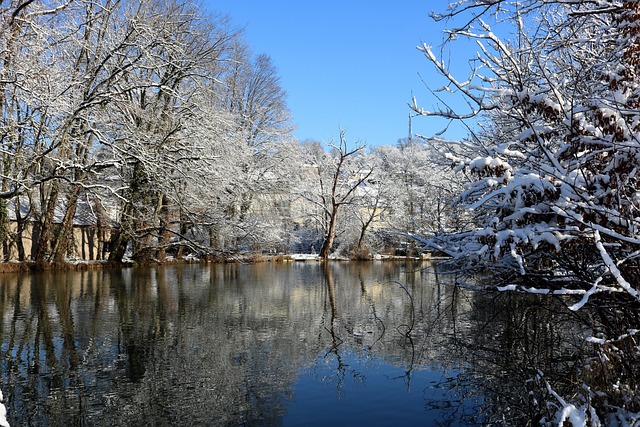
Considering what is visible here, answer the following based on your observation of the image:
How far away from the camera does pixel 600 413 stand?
4109 mm

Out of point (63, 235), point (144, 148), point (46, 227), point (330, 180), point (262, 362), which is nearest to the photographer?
point (262, 362)

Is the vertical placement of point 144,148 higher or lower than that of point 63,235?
higher

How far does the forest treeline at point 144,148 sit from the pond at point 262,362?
1.90m

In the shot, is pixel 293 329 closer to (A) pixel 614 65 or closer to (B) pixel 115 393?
(B) pixel 115 393

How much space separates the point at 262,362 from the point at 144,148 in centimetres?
1230

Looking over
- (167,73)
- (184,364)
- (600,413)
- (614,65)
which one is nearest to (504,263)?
(600,413)

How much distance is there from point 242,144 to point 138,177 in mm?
7304

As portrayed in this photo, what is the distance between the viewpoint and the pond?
514 cm

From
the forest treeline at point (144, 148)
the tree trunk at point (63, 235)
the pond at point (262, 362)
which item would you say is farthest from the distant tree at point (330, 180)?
the pond at point (262, 362)

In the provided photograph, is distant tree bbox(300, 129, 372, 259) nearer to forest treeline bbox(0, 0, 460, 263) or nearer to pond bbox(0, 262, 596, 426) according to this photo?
forest treeline bbox(0, 0, 460, 263)

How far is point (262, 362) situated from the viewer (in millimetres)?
6949

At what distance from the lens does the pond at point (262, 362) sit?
5.14 m

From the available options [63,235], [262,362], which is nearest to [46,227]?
[63,235]

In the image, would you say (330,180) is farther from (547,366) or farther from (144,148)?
(547,366)
